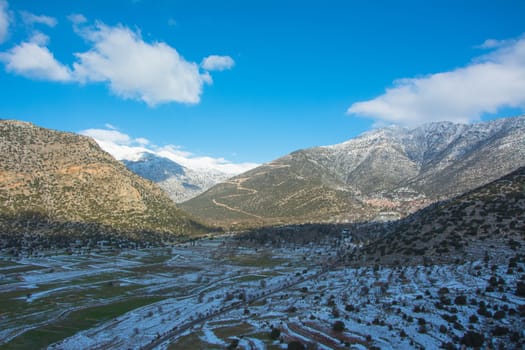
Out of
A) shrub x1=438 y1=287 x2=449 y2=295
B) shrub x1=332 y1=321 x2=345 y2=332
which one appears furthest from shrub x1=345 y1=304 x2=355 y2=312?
shrub x1=438 y1=287 x2=449 y2=295

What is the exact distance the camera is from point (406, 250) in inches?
2388

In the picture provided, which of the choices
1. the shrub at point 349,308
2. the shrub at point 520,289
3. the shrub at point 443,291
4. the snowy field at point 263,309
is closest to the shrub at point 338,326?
the snowy field at point 263,309

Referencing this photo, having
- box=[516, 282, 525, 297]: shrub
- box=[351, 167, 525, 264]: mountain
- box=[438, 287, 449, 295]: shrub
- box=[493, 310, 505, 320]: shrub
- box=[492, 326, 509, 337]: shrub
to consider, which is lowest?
box=[492, 326, 509, 337]: shrub

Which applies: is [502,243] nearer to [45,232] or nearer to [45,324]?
[45,324]

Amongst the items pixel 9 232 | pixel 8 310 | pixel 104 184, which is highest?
pixel 104 184

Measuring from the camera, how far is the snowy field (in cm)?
3109

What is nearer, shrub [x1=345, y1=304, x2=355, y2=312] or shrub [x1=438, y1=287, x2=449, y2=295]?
shrub [x1=438, y1=287, x2=449, y2=295]

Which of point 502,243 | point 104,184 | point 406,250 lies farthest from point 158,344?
point 104,184

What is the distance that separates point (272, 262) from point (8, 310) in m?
76.1

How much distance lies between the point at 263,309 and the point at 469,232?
3215cm

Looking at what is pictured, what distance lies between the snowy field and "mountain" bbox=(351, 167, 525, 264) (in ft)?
15.2

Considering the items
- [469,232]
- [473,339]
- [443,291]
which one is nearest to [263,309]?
[443,291]

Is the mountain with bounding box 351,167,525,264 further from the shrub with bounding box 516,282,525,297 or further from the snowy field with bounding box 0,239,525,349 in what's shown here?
the shrub with bounding box 516,282,525,297

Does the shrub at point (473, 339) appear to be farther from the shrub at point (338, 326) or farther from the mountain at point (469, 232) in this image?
the mountain at point (469, 232)
